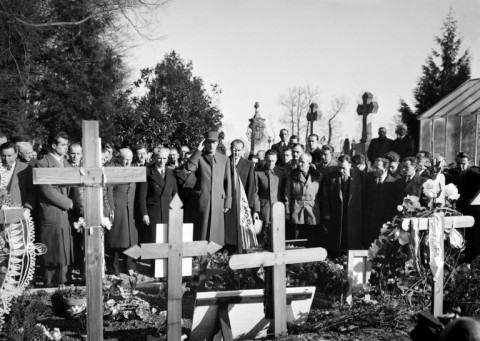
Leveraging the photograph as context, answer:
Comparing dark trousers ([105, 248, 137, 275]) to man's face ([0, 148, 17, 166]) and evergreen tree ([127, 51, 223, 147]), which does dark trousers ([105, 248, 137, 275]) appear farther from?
evergreen tree ([127, 51, 223, 147])

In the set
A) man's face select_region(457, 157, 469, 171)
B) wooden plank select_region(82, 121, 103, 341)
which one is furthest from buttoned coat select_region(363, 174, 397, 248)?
wooden plank select_region(82, 121, 103, 341)

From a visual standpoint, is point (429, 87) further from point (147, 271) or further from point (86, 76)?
point (147, 271)

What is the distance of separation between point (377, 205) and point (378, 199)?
0.31 feet

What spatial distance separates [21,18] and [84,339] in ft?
55.3

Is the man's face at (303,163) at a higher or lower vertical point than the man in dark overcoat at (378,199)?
A: higher

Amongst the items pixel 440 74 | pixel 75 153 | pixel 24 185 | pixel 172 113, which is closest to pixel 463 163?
pixel 75 153

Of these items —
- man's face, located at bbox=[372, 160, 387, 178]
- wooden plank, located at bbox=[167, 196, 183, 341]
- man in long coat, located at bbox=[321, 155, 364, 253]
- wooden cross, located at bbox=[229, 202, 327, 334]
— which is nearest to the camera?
wooden plank, located at bbox=[167, 196, 183, 341]

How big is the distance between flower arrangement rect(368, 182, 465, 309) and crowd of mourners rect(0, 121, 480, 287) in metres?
1.99

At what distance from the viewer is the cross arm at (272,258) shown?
5207mm

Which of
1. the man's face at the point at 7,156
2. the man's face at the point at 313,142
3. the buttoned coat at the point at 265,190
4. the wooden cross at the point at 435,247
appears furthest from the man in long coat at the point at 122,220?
the man's face at the point at 313,142

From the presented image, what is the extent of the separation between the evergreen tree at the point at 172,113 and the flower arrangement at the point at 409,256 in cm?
1397

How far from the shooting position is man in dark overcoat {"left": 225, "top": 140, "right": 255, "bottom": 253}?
28.7 feet

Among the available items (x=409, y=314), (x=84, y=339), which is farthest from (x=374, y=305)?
(x=84, y=339)

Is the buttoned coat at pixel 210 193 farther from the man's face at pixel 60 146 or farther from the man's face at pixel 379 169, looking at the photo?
the man's face at pixel 379 169
